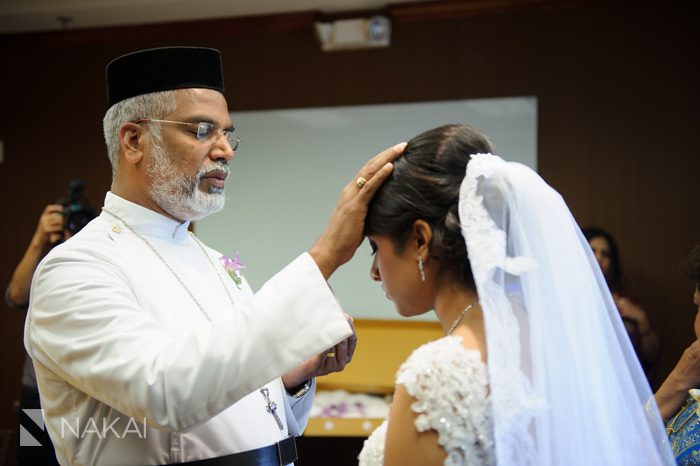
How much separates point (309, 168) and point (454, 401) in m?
4.23

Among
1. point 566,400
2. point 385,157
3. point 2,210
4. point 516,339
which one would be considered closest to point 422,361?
point 516,339

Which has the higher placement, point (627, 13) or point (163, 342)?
point (627, 13)

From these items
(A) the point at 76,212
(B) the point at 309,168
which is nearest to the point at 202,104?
(A) the point at 76,212

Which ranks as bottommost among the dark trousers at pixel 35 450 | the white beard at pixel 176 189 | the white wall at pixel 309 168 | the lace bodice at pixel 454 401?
the dark trousers at pixel 35 450

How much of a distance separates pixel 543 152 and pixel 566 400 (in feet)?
12.7

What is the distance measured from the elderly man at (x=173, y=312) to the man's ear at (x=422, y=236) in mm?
112

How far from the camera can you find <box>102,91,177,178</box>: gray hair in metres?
2.17

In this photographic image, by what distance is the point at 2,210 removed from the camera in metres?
6.45

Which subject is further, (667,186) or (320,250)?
(667,186)

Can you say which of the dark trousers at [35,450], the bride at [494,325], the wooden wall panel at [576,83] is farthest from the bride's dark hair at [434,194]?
the wooden wall panel at [576,83]

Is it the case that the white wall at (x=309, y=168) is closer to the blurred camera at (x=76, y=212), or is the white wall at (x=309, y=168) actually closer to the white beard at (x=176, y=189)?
the blurred camera at (x=76, y=212)

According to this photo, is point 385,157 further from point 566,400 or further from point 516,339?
point 566,400

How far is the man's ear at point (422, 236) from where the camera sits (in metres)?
1.58

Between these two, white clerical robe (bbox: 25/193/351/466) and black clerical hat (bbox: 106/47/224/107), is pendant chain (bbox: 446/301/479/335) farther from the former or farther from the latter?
black clerical hat (bbox: 106/47/224/107)
